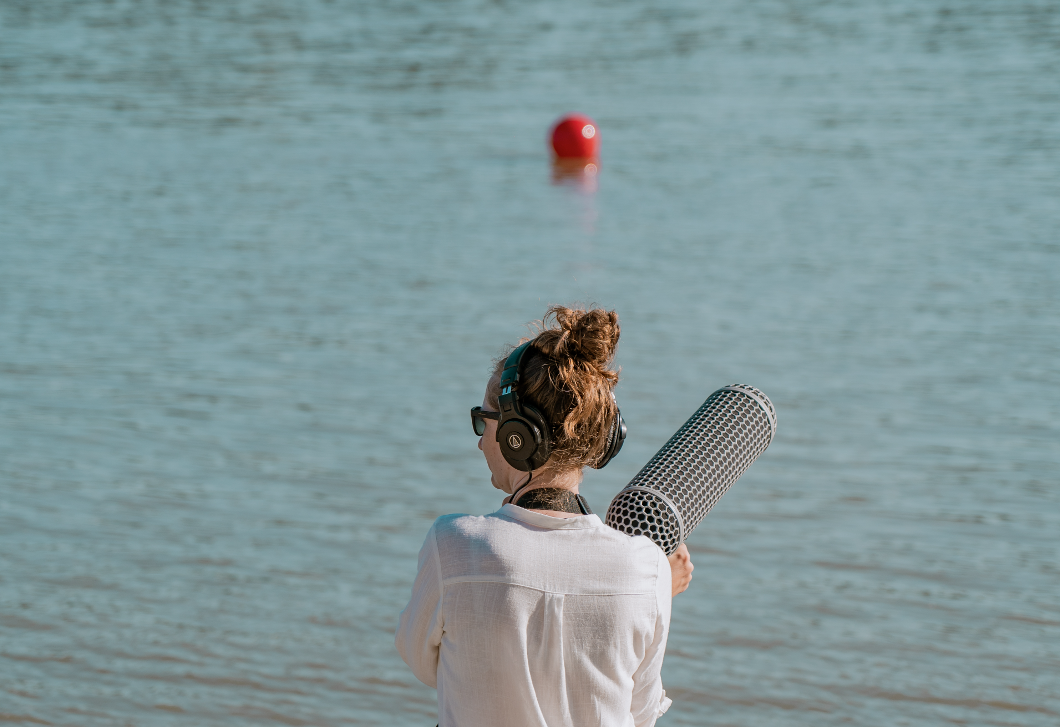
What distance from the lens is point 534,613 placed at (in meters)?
1.92

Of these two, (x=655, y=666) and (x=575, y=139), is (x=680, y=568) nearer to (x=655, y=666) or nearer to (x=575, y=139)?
A: (x=655, y=666)

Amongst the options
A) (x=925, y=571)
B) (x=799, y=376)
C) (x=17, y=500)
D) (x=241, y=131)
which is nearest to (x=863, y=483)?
(x=925, y=571)

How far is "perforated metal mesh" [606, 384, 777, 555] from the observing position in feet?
6.72

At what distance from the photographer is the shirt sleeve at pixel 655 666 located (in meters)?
2.00

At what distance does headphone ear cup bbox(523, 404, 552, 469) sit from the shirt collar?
0.09 meters

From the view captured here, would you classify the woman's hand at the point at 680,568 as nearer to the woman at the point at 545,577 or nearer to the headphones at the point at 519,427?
the woman at the point at 545,577

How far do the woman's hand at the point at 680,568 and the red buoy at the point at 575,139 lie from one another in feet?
39.3

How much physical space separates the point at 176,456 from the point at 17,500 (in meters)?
0.79

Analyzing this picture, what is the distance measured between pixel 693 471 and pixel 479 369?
5.42 meters

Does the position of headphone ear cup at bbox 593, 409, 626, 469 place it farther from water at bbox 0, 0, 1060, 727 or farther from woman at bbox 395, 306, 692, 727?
water at bbox 0, 0, 1060, 727

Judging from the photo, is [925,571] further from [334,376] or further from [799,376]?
[334,376]

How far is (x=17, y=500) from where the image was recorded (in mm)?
5754

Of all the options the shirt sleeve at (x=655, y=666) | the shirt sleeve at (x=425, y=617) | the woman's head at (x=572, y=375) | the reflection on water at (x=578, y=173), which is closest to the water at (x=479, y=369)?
the reflection on water at (x=578, y=173)

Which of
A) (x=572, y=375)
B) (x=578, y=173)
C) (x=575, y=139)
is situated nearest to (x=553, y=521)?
(x=572, y=375)
